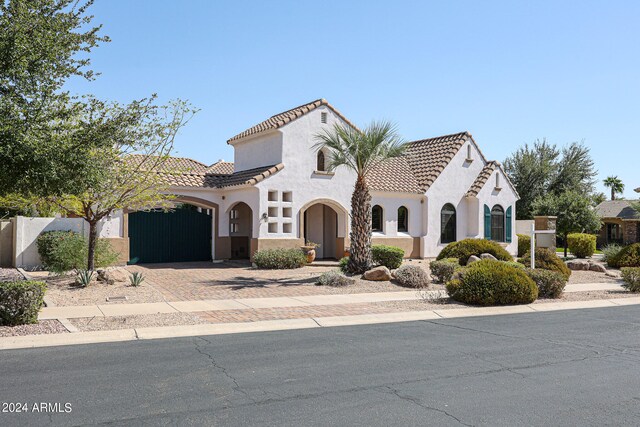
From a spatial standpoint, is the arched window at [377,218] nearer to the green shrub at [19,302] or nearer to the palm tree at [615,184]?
the green shrub at [19,302]

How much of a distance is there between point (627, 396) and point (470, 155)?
84.2 feet

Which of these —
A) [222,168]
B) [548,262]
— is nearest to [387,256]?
[548,262]

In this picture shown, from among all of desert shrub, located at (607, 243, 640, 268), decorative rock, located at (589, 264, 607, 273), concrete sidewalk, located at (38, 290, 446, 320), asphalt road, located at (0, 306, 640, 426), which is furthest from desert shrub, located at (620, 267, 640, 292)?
asphalt road, located at (0, 306, 640, 426)

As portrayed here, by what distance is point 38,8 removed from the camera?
37.3 feet

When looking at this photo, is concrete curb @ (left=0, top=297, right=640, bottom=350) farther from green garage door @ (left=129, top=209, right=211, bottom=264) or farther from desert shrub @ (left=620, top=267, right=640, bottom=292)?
green garage door @ (left=129, top=209, right=211, bottom=264)

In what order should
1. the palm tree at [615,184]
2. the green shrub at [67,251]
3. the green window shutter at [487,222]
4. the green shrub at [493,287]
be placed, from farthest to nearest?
1. the palm tree at [615,184]
2. the green window shutter at [487,222]
3. the green shrub at [67,251]
4. the green shrub at [493,287]

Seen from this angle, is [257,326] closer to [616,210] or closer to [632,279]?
[632,279]

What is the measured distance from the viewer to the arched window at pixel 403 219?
28.7m

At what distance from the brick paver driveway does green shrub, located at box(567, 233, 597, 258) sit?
18.6 meters

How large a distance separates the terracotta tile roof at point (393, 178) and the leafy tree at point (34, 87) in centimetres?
1674

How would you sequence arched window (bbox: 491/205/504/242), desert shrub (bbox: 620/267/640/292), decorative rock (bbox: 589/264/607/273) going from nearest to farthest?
desert shrub (bbox: 620/267/640/292)
decorative rock (bbox: 589/264/607/273)
arched window (bbox: 491/205/504/242)

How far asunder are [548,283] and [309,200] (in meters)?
11.6

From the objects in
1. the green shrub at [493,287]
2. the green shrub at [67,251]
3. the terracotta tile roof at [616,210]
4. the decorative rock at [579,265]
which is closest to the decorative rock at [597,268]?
the decorative rock at [579,265]

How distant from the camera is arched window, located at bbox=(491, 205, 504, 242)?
31.5 m
